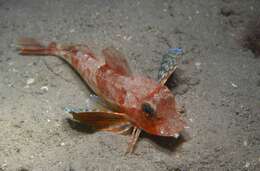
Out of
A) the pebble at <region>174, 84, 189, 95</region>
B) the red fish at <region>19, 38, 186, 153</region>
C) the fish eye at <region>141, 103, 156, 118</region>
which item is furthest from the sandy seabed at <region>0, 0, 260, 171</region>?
the fish eye at <region>141, 103, 156, 118</region>

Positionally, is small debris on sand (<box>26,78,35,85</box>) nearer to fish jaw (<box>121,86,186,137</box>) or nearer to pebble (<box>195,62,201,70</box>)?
fish jaw (<box>121,86,186,137</box>)

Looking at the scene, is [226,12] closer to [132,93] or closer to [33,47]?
[132,93]

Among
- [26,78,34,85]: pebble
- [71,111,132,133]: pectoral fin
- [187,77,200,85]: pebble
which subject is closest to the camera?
[71,111,132,133]: pectoral fin

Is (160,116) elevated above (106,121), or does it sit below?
above

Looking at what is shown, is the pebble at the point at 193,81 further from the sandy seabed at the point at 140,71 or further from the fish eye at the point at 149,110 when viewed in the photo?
the fish eye at the point at 149,110

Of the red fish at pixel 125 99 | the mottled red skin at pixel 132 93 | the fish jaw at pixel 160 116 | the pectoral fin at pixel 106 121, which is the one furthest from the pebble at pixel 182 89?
the pectoral fin at pixel 106 121

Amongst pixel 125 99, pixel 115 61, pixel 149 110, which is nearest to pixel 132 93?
pixel 125 99

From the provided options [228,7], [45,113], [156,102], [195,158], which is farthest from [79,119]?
[228,7]
